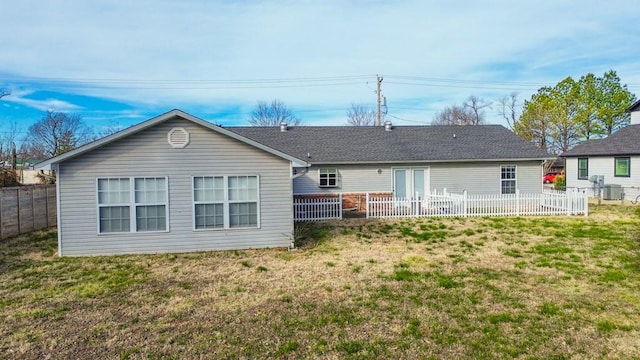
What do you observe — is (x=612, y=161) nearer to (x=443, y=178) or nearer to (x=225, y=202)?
(x=443, y=178)

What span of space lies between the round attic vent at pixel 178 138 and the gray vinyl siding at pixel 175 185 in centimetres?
10

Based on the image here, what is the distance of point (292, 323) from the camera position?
5.72 metres

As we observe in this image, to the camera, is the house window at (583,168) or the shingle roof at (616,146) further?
the house window at (583,168)

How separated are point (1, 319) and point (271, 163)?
643 cm

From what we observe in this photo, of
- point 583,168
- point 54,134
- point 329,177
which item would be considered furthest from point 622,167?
point 54,134

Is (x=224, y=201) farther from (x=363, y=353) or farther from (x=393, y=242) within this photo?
(x=363, y=353)

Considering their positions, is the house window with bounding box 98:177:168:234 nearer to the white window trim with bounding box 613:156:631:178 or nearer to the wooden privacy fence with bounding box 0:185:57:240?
the wooden privacy fence with bounding box 0:185:57:240

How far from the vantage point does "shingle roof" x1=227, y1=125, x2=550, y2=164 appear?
61.8 ft

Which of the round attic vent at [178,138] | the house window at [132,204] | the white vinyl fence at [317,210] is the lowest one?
the white vinyl fence at [317,210]

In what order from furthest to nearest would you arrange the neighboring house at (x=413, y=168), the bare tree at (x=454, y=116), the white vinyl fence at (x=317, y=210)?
1. the bare tree at (x=454, y=116)
2. the neighboring house at (x=413, y=168)
3. the white vinyl fence at (x=317, y=210)

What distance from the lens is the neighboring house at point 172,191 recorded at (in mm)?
9922

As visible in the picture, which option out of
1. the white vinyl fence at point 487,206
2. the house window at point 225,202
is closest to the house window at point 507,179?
the white vinyl fence at point 487,206

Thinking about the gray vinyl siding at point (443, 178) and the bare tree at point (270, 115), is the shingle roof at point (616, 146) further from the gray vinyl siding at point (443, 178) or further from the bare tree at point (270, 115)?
the bare tree at point (270, 115)

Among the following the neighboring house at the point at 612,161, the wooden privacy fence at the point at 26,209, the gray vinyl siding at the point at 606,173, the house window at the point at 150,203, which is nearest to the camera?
the house window at the point at 150,203
